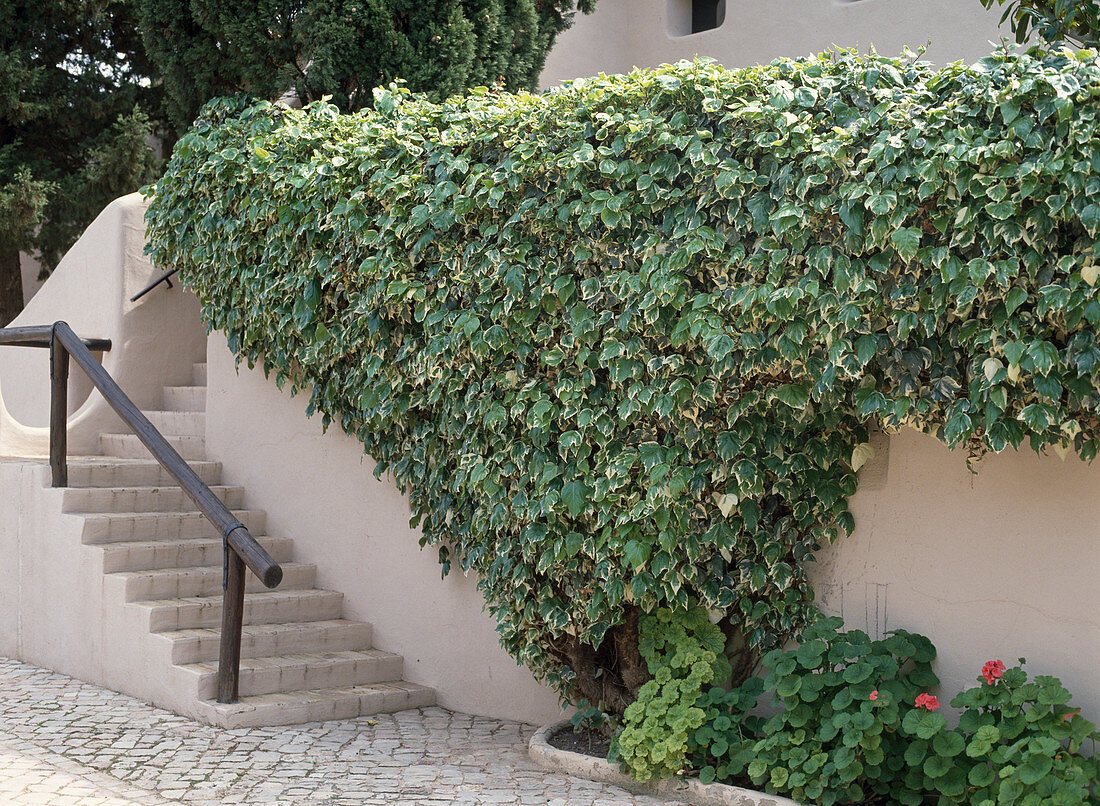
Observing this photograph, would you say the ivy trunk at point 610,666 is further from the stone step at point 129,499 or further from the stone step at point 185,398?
the stone step at point 185,398

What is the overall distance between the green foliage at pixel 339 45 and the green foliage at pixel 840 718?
13.8 ft

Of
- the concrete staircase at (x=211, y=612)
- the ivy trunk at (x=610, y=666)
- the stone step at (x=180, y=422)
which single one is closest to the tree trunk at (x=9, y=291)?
the stone step at (x=180, y=422)

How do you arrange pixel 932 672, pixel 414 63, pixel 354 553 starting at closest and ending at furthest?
pixel 932 672, pixel 354 553, pixel 414 63

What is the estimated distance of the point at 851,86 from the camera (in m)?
3.90

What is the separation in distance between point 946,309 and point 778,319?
566 millimetres

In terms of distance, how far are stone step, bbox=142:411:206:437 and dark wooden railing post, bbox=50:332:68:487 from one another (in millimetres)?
1229

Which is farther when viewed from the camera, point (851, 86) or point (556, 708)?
point (556, 708)

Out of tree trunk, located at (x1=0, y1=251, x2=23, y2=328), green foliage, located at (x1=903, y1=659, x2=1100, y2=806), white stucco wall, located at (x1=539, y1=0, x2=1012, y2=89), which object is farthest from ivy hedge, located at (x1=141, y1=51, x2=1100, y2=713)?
tree trunk, located at (x1=0, y1=251, x2=23, y2=328)

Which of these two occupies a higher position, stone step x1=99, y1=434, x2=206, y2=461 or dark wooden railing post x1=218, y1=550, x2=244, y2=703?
→ stone step x1=99, y1=434, x2=206, y2=461

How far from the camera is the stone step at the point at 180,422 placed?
734cm

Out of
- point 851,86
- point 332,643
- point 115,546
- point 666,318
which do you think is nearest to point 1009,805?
point 666,318

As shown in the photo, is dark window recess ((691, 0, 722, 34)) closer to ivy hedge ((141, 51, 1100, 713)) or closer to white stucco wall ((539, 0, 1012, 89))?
white stucco wall ((539, 0, 1012, 89))

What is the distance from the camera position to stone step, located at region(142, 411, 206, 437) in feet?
24.1

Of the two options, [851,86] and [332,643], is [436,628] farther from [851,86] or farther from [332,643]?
[851,86]
